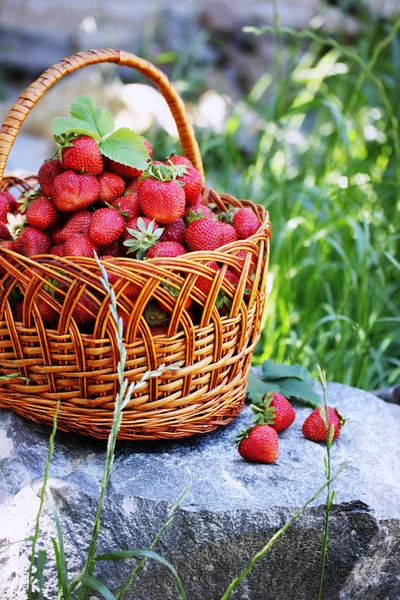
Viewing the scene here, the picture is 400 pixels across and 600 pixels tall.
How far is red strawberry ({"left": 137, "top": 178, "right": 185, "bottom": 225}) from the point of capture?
111 centimetres

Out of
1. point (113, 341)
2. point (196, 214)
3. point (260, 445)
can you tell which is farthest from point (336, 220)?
point (113, 341)

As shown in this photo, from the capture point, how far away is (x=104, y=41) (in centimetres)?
412

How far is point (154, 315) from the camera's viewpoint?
3.47 feet

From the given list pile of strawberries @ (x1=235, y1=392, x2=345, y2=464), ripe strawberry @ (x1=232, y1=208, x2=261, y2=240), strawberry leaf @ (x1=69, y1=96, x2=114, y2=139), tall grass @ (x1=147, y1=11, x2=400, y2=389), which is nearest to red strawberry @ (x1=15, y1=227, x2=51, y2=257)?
strawberry leaf @ (x1=69, y1=96, x2=114, y2=139)

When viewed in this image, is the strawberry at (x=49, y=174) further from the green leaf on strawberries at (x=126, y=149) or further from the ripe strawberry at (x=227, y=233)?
the ripe strawberry at (x=227, y=233)

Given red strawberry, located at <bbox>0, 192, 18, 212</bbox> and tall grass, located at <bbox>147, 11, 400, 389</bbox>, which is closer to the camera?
red strawberry, located at <bbox>0, 192, 18, 212</bbox>

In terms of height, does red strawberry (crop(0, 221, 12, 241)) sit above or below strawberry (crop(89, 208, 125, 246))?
below

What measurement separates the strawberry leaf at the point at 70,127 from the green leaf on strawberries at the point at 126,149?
28 mm

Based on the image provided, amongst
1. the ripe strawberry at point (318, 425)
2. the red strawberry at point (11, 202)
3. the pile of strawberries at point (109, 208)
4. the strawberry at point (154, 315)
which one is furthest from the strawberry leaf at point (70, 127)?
the ripe strawberry at point (318, 425)

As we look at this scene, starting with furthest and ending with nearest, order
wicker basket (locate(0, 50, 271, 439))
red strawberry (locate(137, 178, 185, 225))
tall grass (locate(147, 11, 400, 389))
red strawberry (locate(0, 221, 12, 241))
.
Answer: tall grass (locate(147, 11, 400, 389)) → red strawberry (locate(0, 221, 12, 241)) → red strawberry (locate(137, 178, 185, 225)) → wicker basket (locate(0, 50, 271, 439))

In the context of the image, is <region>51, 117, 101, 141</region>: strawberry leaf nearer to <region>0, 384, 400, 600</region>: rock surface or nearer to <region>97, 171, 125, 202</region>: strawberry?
<region>97, 171, 125, 202</region>: strawberry

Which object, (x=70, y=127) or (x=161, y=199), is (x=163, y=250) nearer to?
(x=161, y=199)

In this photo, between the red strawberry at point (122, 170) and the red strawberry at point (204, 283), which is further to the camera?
the red strawberry at point (122, 170)

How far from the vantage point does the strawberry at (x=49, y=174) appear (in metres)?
1.18
